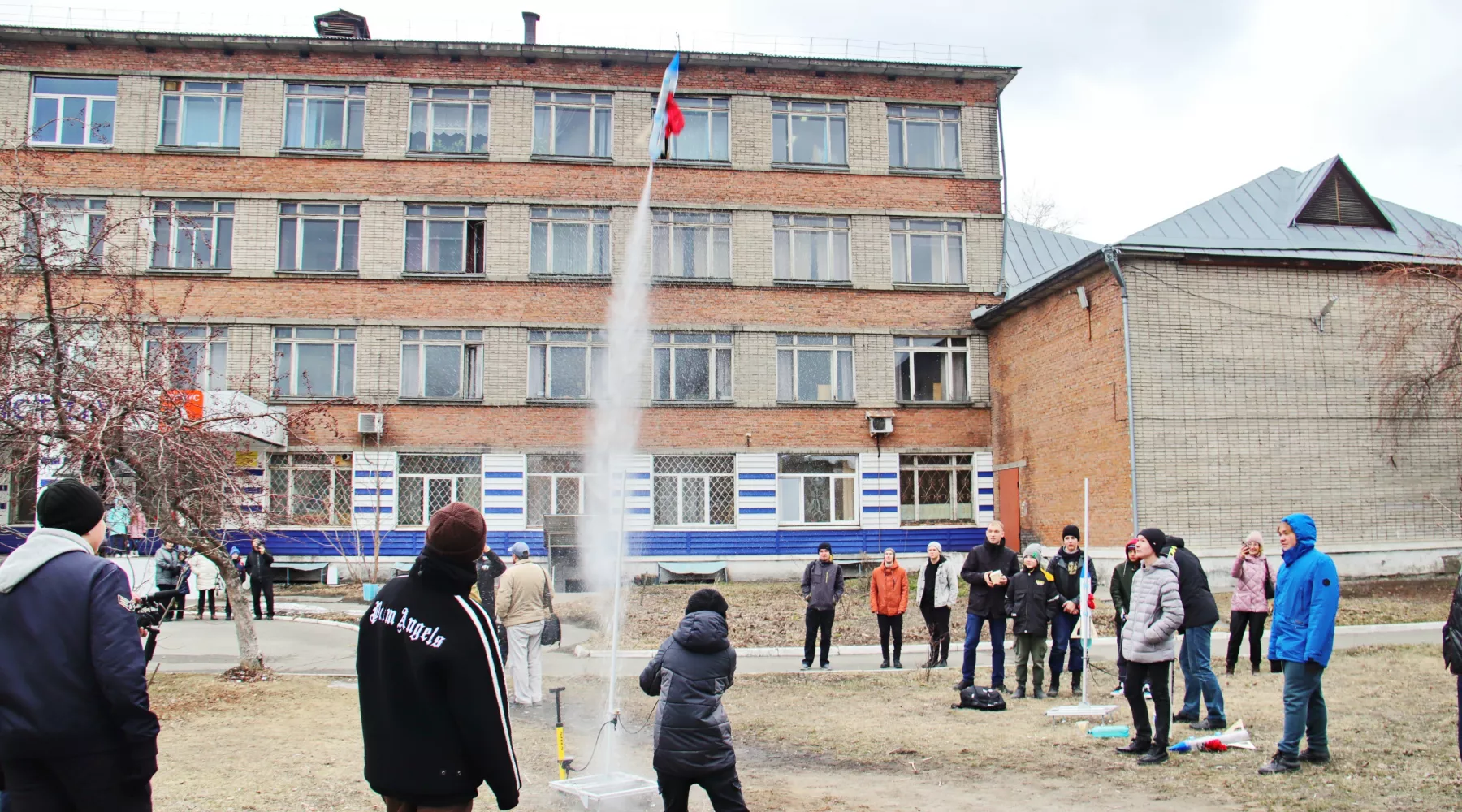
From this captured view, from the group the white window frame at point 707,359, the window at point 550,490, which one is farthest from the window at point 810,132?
the window at point 550,490

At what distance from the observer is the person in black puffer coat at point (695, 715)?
5.95 metres

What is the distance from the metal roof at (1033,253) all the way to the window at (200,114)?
2148 centimetres

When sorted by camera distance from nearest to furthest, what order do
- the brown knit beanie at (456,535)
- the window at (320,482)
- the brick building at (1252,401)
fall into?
the brown knit beanie at (456,535) → the brick building at (1252,401) → the window at (320,482)

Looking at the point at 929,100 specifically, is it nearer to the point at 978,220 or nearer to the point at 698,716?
the point at 978,220

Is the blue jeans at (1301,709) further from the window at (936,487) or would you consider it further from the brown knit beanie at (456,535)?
the window at (936,487)

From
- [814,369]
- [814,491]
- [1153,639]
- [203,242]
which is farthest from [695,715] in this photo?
[203,242]

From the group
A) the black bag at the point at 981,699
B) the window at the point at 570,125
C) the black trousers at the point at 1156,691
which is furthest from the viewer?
the window at the point at 570,125

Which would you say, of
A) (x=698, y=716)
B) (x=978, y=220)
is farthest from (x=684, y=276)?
(x=698, y=716)

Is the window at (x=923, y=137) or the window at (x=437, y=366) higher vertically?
the window at (x=923, y=137)

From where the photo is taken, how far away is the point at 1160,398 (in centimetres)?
2194

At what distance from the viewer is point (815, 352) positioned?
97.7 feet

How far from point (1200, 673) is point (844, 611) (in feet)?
36.2

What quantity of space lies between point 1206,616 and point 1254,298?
15.0m

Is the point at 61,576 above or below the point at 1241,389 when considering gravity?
below
